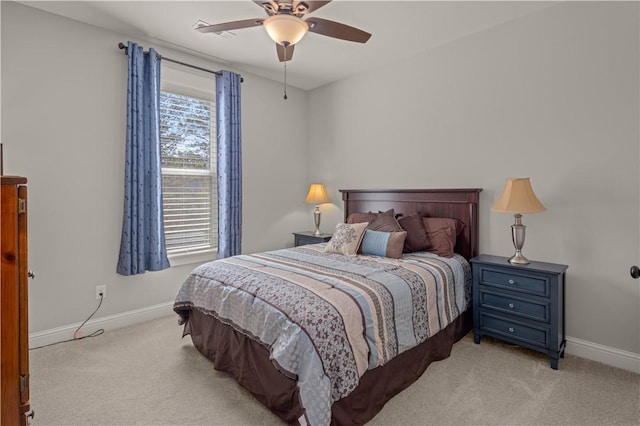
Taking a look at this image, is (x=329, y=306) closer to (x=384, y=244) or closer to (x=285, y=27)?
(x=384, y=244)

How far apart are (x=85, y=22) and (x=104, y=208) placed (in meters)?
1.66

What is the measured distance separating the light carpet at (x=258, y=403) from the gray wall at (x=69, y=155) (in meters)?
0.51

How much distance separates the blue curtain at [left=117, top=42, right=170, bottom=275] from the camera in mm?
3115

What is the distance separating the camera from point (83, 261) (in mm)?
2988

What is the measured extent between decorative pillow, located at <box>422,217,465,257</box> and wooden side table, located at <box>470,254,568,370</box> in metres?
0.26

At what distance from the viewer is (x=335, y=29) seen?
2250 mm

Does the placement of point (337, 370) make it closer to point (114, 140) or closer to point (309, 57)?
point (114, 140)

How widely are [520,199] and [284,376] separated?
2166 millimetres

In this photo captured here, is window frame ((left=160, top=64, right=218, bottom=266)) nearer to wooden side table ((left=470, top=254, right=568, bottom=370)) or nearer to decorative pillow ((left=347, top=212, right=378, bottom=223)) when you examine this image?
decorative pillow ((left=347, top=212, right=378, bottom=223))

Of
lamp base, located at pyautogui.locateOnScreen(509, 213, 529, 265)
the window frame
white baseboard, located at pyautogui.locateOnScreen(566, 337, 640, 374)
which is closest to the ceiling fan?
the window frame

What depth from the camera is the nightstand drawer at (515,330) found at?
2.47m

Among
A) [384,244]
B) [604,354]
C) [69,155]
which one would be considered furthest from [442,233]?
[69,155]

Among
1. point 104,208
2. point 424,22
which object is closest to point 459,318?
point 424,22

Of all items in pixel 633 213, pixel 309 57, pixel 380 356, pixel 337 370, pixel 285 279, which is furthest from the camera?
pixel 309 57
